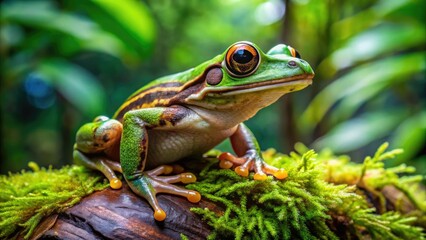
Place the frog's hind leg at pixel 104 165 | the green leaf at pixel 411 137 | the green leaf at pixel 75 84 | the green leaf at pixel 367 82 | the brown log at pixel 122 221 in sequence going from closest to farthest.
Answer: the brown log at pixel 122 221 → the frog's hind leg at pixel 104 165 → the green leaf at pixel 411 137 → the green leaf at pixel 367 82 → the green leaf at pixel 75 84

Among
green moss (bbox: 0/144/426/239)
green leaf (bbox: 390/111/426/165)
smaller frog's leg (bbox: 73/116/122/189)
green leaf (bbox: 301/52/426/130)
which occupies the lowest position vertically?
green moss (bbox: 0/144/426/239)

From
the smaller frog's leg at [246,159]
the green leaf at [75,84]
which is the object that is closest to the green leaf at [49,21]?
the green leaf at [75,84]

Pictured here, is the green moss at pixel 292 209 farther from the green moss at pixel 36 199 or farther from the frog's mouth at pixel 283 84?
the green moss at pixel 36 199

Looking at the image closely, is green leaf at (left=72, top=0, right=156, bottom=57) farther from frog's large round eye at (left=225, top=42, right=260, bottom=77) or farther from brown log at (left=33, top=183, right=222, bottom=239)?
brown log at (left=33, top=183, right=222, bottom=239)

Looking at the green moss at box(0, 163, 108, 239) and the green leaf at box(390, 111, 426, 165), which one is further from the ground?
the green leaf at box(390, 111, 426, 165)

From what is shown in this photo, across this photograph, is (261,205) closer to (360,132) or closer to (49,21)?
(360,132)

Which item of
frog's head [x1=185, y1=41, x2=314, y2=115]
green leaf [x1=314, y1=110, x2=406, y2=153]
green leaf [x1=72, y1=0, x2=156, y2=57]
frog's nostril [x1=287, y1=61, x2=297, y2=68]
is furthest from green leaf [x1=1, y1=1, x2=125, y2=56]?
frog's nostril [x1=287, y1=61, x2=297, y2=68]
